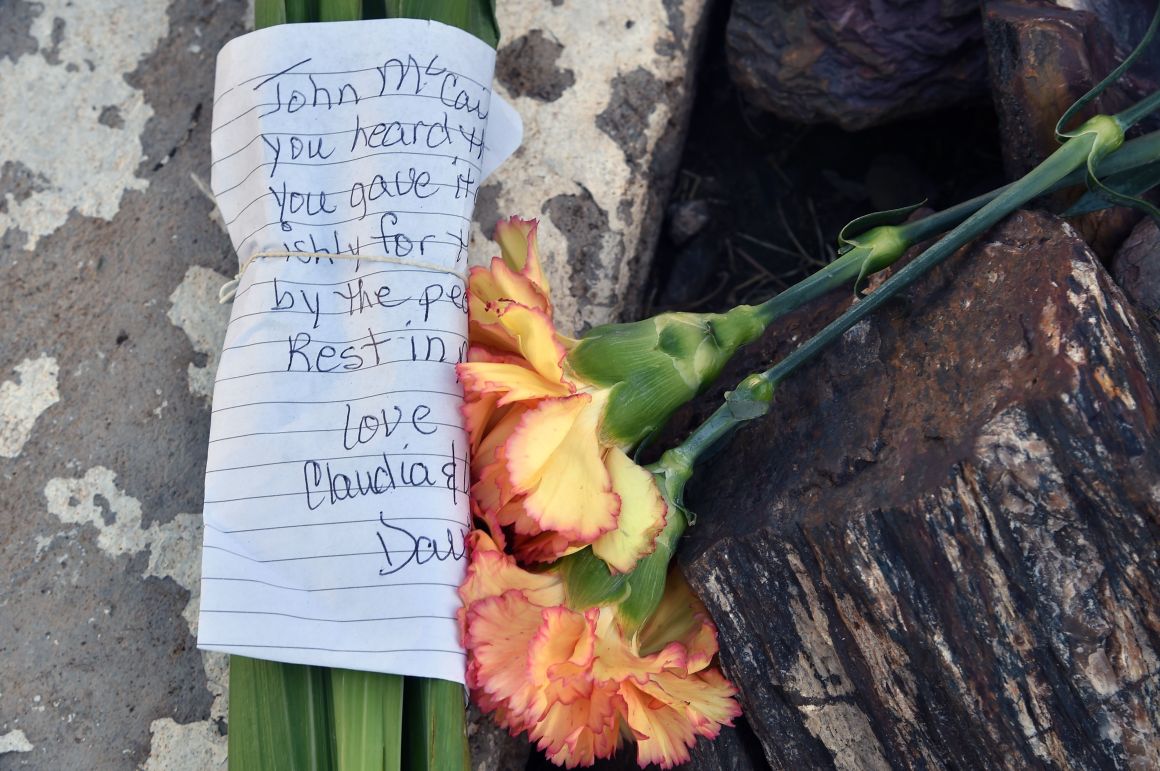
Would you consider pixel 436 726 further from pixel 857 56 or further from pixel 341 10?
pixel 857 56

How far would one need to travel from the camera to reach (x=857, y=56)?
1.37m

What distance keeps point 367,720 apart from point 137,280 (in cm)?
71

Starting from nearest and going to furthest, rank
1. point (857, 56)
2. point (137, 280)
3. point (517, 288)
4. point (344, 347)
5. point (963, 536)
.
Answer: point (963, 536) < point (517, 288) < point (344, 347) < point (137, 280) < point (857, 56)

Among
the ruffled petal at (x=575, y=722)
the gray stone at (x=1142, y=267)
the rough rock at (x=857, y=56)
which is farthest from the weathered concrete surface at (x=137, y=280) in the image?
the gray stone at (x=1142, y=267)

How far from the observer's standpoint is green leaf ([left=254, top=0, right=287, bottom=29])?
113 cm

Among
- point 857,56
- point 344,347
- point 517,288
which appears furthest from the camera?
point 857,56

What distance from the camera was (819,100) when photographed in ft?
4.68

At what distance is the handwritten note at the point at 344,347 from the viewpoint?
998 millimetres

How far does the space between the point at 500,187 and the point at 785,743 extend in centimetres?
84

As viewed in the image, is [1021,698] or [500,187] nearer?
[1021,698]

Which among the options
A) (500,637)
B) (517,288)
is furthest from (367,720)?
(517,288)

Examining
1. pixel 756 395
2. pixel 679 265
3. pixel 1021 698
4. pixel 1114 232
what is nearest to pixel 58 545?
pixel 756 395

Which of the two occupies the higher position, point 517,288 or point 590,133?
point 590,133

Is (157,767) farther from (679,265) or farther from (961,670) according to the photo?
(679,265)
